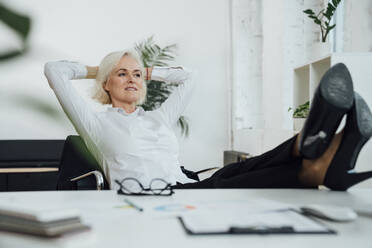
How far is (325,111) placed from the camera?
4.32 feet

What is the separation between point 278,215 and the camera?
2.92ft

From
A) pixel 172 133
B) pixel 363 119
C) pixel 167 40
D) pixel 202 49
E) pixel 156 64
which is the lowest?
pixel 172 133

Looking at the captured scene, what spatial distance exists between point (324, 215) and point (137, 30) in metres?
4.55

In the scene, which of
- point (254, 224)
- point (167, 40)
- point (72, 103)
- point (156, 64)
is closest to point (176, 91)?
point (72, 103)

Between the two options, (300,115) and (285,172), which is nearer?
(285,172)

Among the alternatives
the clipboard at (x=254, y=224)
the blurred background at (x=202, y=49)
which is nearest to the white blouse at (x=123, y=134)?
the clipboard at (x=254, y=224)

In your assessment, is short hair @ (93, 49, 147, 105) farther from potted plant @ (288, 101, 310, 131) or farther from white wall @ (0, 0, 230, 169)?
white wall @ (0, 0, 230, 169)

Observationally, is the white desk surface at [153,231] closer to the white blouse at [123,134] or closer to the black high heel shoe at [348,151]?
the black high heel shoe at [348,151]

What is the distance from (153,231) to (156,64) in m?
4.17

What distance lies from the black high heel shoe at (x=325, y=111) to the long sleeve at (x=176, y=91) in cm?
122

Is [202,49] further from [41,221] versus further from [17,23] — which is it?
[17,23]

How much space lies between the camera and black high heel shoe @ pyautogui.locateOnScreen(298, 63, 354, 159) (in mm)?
1319

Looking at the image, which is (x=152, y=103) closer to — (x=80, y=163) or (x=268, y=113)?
(x=268, y=113)

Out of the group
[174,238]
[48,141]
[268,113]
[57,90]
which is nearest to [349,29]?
[268,113]
